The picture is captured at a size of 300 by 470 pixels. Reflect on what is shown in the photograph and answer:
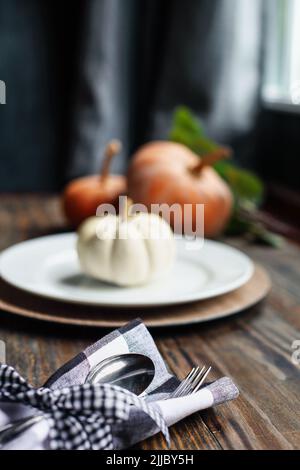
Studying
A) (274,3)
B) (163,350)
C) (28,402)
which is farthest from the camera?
(274,3)

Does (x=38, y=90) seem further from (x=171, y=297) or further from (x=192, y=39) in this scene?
(x=171, y=297)

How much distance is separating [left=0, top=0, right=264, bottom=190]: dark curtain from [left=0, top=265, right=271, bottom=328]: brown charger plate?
94 centimetres

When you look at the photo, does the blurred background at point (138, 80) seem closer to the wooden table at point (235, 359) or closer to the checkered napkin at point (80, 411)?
the wooden table at point (235, 359)

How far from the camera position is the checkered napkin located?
0.42 meters

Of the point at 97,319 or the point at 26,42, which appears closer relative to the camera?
the point at 97,319

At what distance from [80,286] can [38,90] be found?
1.46 meters

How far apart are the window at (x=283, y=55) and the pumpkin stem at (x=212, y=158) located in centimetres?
60

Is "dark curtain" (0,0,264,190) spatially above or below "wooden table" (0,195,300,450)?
above

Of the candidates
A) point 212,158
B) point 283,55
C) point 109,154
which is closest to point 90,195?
point 109,154

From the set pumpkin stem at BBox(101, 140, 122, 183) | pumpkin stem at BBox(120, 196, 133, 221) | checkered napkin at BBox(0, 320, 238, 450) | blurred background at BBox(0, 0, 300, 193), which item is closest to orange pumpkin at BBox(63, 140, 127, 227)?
pumpkin stem at BBox(101, 140, 122, 183)

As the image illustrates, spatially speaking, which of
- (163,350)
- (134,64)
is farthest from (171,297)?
(134,64)

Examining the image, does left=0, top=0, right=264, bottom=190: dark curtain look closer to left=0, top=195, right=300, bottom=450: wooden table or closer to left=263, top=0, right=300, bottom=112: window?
left=263, top=0, right=300, bottom=112: window

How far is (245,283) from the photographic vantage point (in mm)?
826

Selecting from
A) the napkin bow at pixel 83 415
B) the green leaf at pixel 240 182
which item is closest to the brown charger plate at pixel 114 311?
the napkin bow at pixel 83 415
